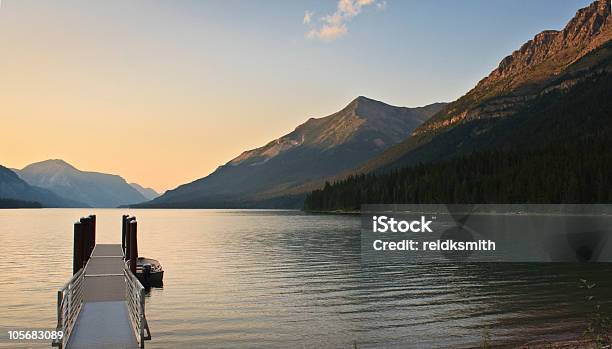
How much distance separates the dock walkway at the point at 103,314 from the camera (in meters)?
21.2

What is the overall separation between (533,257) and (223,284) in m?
39.0

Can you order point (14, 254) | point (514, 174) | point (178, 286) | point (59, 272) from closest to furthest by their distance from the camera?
point (178, 286)
point (59, 272)
point (14, 254)
point (514, 174)

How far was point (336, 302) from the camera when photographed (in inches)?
1425

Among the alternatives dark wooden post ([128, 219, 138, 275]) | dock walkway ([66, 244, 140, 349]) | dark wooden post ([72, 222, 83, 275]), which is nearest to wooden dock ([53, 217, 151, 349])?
dock walkway ([66, 244, 140, 349])

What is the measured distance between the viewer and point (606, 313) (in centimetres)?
3150

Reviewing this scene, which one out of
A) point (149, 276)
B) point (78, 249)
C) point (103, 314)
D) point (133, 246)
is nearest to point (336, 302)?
point (103, 314)

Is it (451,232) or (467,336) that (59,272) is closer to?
(467,336)

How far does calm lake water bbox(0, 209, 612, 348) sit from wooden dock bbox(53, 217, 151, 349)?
1.95 m

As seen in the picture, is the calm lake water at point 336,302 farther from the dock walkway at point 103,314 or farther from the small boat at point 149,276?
the dock walkway at point 103,314

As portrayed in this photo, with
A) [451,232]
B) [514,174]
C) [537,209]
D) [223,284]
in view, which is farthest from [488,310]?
[514,174]

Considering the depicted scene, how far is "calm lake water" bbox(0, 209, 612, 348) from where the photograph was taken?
2683 cm

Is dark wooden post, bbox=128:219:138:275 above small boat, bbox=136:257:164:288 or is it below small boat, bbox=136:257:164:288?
above

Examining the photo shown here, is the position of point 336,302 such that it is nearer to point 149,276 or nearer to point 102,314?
point 102,314

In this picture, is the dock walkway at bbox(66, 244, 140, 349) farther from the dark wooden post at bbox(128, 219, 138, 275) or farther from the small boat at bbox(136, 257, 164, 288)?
the small boat at bbox(136, 257, 164, 288)
